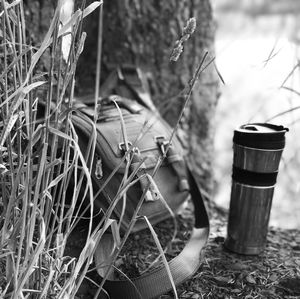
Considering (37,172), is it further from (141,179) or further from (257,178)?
(257,178)

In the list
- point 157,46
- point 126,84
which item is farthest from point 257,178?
point 157,46

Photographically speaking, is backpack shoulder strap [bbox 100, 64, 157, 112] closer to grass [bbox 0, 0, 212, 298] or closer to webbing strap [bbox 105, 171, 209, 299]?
webbing strap [bbox 105, 171, 209, 299]

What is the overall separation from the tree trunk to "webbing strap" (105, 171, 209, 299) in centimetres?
76

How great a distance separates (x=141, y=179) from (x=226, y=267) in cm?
45

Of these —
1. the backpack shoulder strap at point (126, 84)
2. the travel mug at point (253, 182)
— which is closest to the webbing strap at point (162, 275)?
the travel mug at point (253, 182)

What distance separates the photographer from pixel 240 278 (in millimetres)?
1657

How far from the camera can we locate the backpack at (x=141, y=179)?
151 cm

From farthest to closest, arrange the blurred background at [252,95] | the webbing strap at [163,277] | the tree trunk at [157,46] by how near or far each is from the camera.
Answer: the blurred background at [252,95] < the tree trunk at [157,46] < the webbing strap at [163,277]

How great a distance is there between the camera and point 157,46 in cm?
237

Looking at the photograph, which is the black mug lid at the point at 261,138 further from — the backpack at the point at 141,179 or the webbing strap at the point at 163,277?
the webbing strap at the point at 163,277

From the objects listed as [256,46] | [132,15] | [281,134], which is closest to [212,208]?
[281,134]

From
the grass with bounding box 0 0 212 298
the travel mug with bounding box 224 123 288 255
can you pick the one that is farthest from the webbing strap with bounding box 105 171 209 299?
the grass with bounding box 0 0 212 298

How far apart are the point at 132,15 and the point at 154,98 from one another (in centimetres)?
42

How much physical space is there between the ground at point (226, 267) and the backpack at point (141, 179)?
69 mm
